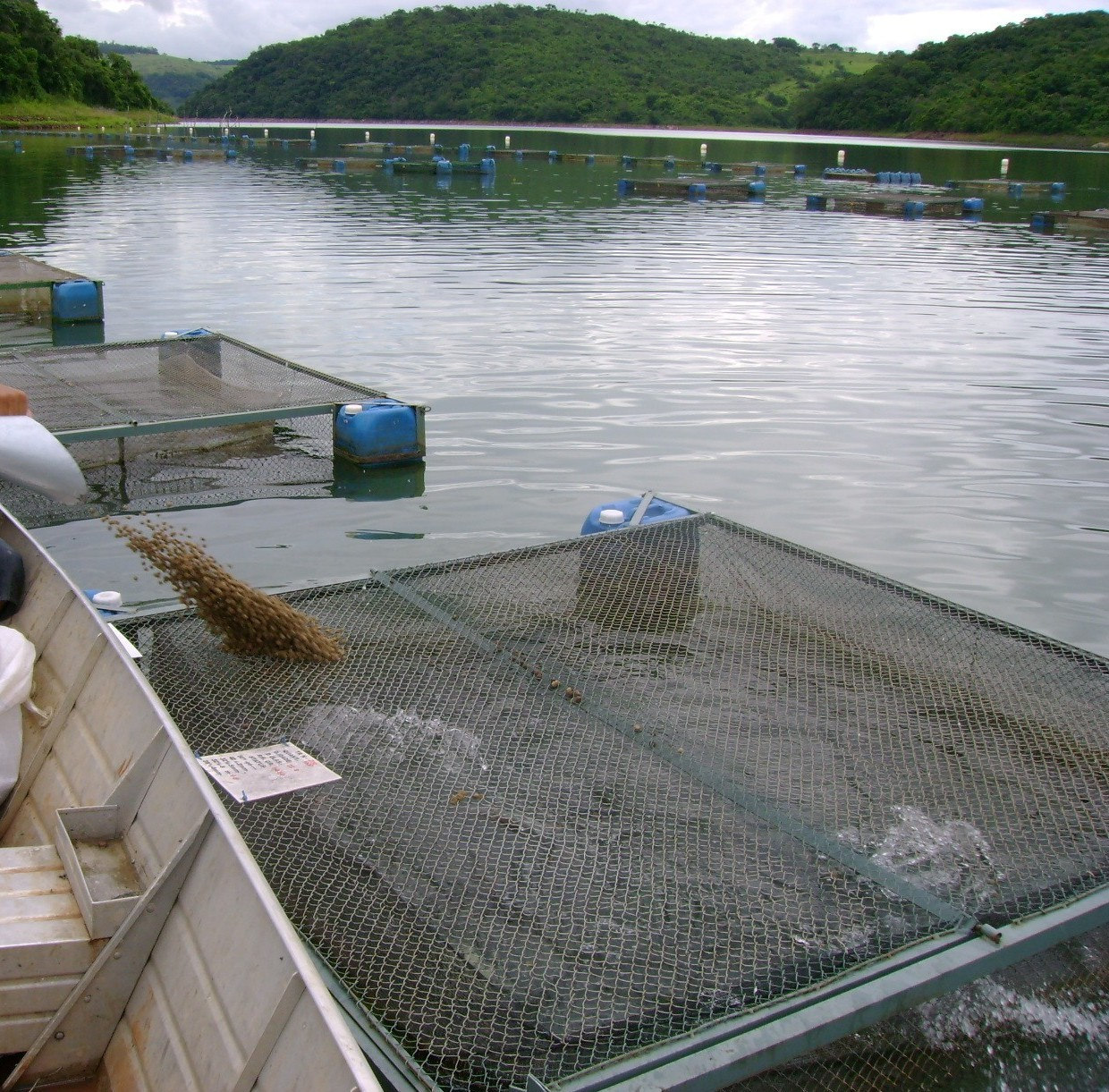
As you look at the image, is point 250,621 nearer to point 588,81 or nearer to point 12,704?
point 12,704

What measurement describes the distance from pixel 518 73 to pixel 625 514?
12924 centimetres

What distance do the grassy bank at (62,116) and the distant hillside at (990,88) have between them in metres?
63.0

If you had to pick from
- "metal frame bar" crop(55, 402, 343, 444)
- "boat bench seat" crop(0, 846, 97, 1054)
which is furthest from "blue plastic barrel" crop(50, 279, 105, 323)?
"boat bench seat" crop(0, 846, 97, 1054)

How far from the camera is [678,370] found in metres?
13.9

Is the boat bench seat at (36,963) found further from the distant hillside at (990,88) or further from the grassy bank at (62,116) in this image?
the distant hillside at (990,88)

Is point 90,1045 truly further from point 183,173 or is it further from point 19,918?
point 183,173

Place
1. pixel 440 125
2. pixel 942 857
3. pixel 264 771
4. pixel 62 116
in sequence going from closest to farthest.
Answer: pixel 942 857
pixel 264 771
pixel 62 116
pixel 440 125

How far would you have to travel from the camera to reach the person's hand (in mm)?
5496

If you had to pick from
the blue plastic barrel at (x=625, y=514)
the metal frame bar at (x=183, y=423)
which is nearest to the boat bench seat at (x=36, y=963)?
the blue plastic barrel at (x=625, y=514)

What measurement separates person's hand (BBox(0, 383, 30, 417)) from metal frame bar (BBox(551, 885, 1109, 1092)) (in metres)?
4.28

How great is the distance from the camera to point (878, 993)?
126 inches

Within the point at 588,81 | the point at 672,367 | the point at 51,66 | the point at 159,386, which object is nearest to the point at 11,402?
the point at 159,386

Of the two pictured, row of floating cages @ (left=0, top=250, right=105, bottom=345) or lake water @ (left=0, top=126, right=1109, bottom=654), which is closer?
lake water @ (left=0, top=126, right=1109, bottom=654)

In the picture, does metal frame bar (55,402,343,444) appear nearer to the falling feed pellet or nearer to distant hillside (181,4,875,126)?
the falling feed pellet
